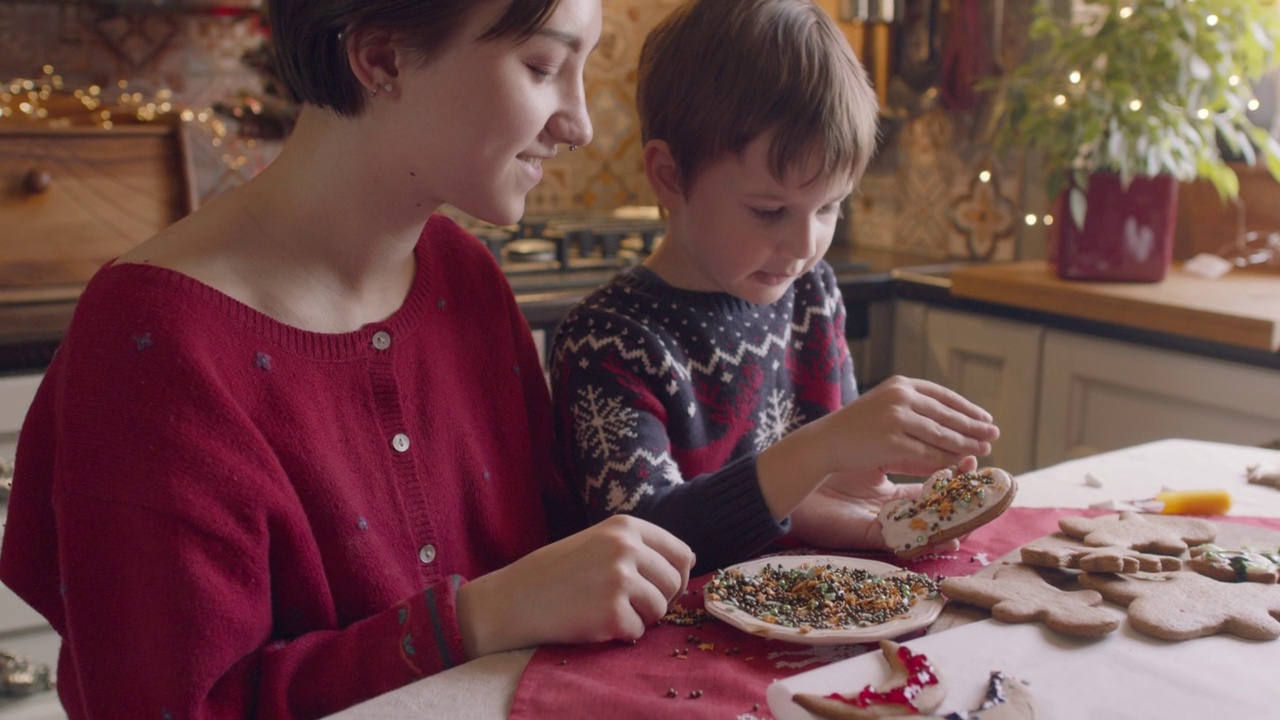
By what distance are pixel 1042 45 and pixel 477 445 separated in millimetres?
1738

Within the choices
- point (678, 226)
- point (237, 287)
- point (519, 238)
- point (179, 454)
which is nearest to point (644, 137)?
point (678, 226)

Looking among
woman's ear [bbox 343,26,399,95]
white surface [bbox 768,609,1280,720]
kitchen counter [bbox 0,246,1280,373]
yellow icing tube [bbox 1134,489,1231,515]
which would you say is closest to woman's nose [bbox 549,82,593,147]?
Answer: woman's ear [bbox 343,26,399,95]

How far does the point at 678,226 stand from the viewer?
1.14 m

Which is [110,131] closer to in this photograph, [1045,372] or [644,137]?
[644,137]

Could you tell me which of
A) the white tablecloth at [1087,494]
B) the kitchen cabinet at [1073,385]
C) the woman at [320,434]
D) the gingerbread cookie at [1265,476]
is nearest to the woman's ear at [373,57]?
the woman at [320,434]

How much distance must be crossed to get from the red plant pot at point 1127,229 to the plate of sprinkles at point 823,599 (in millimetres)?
1291

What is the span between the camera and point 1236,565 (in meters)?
0.78

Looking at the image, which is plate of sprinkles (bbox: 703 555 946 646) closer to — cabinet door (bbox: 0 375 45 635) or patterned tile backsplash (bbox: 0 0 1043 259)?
cabinet door (bbox: 0 375 45 635)

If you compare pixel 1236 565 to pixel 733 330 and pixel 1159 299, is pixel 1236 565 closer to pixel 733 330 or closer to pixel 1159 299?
pixel 733 330

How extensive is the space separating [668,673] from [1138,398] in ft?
4.59

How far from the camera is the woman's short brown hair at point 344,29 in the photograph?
796mm

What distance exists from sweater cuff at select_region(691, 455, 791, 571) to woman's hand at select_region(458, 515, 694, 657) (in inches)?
5.6

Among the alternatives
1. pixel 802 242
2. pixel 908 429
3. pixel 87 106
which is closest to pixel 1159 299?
pixel 802 242

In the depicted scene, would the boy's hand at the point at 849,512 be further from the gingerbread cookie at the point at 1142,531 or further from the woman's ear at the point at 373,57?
the woman's ear at the point at 373,57
